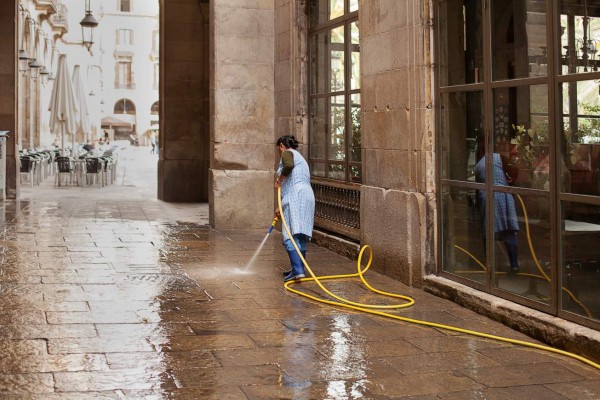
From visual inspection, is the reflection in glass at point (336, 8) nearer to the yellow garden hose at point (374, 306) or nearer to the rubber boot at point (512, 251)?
the yellow garden hose at point (374, 306)

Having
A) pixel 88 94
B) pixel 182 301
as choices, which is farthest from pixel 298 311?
pixel 88 94

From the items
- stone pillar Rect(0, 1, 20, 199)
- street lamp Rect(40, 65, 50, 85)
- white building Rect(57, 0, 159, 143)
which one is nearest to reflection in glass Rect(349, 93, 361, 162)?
stone pillar Rect(0, 1, 20, 199)

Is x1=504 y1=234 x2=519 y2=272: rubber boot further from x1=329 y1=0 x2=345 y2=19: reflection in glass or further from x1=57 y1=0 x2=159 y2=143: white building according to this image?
x1=57 y1=0 x2=159 y2=143: white building

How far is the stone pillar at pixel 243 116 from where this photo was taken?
46.5 feet

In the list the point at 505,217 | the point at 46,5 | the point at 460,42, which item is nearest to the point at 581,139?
the point at 505,217

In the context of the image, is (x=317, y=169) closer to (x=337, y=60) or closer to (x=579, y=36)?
(x=337, y=60)

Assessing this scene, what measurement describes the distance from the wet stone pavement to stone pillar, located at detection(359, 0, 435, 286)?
43 centimetres

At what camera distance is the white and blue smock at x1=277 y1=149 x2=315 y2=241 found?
367 inches

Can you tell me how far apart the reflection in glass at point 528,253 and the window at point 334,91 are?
385 centimetres

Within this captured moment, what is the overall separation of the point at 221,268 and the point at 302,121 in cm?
366

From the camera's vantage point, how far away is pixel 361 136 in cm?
1048

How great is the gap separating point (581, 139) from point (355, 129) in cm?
506

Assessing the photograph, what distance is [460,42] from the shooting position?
837 centimetres

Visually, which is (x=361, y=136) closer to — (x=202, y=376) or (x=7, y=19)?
(x=202, y=376)
